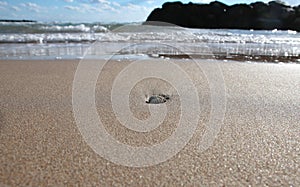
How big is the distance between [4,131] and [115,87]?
3.20 feet

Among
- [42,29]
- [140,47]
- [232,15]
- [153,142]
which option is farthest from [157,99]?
[232,15]

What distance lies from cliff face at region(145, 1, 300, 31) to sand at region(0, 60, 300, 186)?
2961 centimetres

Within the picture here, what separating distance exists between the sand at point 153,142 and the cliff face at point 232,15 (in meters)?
29.6

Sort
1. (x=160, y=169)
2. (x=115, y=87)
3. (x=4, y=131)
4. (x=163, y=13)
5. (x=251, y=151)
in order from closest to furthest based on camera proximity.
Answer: (x=160, y=169) < (x=251, y=151) < (x=4, y=131) < (x=115, y=87) < (x=163, y=13)

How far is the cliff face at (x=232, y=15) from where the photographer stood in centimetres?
2969

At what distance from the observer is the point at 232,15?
35.6 meters

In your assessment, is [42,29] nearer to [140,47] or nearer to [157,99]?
[140,47]

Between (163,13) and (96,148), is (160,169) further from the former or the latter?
(163,13)

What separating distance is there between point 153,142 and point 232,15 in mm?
36999

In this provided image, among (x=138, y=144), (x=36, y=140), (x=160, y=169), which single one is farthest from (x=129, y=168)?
(x=36, y=140)

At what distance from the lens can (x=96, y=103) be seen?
176cm

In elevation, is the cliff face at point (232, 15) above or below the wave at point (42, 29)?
above

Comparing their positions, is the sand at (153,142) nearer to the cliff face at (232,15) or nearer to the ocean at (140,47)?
the ocean at (140,47)

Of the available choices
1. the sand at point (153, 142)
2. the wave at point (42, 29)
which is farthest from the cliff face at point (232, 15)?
the sand at point (153, 142)
